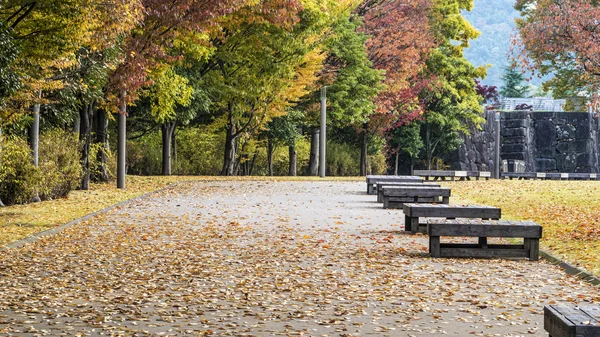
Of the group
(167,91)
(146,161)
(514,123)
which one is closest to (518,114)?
(514,123)

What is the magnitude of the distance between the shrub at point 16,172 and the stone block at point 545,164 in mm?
39322

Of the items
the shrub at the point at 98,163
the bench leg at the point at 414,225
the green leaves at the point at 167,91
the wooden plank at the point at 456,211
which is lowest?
the bench leg at the point at 414,225

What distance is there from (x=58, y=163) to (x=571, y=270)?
16.0 meters

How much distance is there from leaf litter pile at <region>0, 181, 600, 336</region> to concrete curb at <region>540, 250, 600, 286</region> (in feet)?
0.49

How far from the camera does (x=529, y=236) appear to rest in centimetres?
1219

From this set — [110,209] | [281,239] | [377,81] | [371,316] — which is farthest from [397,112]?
[371,316]

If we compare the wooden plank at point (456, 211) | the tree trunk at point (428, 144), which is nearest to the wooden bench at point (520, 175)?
the tree trunk at point (428, 144)

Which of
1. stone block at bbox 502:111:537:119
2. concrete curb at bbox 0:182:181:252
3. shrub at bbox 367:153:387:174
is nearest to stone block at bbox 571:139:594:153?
stone block at bbox 502:111:537:119

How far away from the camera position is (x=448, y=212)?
15117 mm

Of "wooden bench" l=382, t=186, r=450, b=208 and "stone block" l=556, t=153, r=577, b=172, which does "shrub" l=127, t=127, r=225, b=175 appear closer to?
"stone block" l=556, t=153, r=577, b=172

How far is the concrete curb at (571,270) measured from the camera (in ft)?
33.6

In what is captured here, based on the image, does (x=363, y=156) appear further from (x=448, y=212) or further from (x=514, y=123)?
(x=448, y=212)

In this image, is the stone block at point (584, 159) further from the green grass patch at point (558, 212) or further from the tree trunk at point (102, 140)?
the tree trunk at point (102, 140)

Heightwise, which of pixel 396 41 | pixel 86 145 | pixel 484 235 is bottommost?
pixel 484 235
